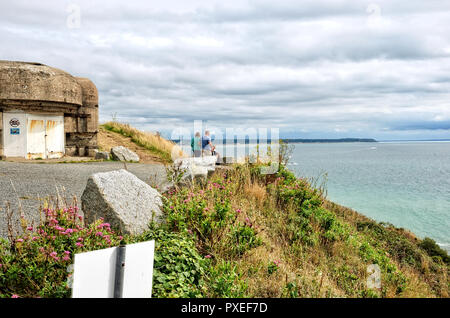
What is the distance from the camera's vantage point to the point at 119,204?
5.01 metres

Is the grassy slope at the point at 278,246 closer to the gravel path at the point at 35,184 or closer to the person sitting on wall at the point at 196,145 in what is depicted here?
the gravel path at the point at 35,184

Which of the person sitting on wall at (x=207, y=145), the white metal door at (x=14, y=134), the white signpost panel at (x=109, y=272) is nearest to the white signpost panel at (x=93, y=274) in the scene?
the white signpost panel at (x=109, y=272)

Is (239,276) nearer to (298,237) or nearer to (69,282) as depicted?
(69,282)

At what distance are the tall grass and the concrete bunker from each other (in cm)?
485

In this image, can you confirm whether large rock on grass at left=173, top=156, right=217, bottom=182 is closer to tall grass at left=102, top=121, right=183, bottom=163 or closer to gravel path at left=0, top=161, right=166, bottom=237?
gravel path at left=0, top=161, right=166, bottom=237

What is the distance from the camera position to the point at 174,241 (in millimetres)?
4176

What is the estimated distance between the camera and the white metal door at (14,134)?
15.6 m

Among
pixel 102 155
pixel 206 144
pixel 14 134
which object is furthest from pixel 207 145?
pixel 14 134

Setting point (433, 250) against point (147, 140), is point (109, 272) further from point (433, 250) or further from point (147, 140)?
point (147, 140)

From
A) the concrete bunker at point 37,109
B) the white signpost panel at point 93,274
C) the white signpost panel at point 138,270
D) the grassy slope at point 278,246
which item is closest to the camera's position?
the white signpost panel at point 93,274

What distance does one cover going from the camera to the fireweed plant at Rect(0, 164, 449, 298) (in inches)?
141

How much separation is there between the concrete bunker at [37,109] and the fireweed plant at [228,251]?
11.6 meters

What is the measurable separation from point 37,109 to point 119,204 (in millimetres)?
13332
